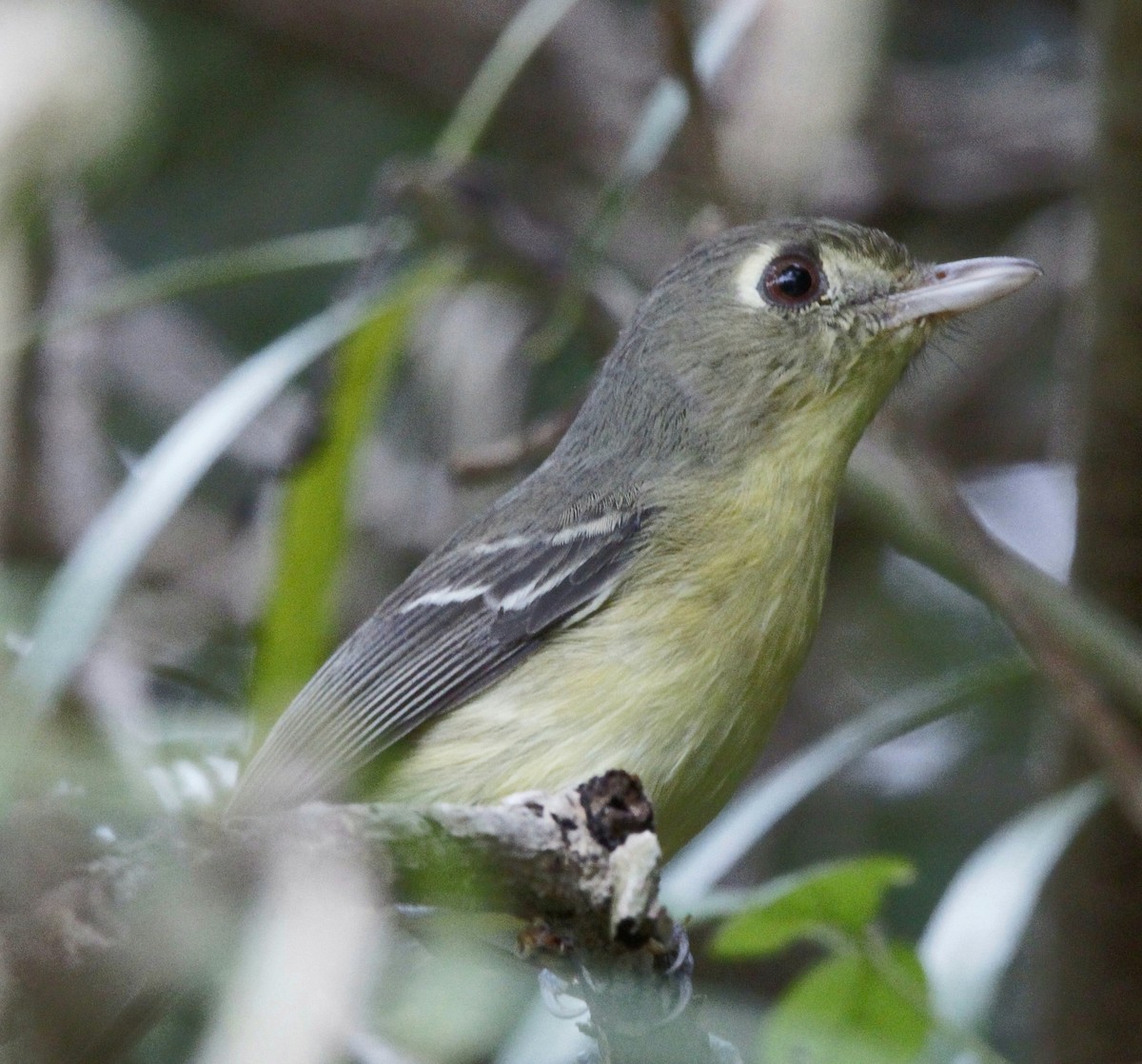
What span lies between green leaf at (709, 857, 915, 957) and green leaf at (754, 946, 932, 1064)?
10cm

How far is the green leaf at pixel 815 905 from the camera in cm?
248

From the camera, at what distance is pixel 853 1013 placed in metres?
2.69

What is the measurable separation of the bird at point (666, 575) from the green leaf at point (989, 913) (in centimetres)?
56

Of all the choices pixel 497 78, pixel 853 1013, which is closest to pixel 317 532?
A: pixel 497 78

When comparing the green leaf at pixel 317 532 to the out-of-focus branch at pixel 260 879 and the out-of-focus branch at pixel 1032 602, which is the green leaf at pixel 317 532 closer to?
the out-of-focus branch at pixel 260 879

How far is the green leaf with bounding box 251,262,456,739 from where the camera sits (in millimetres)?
3166

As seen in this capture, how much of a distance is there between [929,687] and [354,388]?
1.50 m

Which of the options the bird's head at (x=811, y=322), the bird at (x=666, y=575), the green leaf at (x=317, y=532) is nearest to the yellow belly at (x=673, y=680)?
the bird at (x=666, y=575)

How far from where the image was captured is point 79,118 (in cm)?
439

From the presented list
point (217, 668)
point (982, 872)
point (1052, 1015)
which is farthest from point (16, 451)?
point (1052, 1015)

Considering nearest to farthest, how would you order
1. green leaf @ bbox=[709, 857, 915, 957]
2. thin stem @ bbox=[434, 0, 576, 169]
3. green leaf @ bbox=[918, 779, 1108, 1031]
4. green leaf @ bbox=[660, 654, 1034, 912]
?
green leaf @ bbox=[709, 857, 915, 957]
green leaf @ bbox=[918, 779, 1108, 1031]
green leaf @ bbox=[660, 654, 1034, 912]
thin stem @ bbox=[434, 0, 576, 169]

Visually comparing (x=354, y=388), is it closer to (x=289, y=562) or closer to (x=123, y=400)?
(x=289, y=562)

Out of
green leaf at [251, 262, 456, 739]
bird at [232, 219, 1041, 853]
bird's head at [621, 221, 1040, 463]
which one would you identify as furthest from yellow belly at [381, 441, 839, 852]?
green leaf at [251, 262, 456, 739]

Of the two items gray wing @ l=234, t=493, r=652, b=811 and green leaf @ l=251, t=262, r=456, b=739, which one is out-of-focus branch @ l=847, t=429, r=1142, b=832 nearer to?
gray wing @ l=234, t=493, r=652, b=811
